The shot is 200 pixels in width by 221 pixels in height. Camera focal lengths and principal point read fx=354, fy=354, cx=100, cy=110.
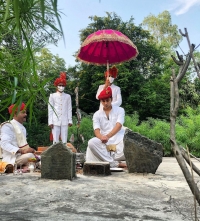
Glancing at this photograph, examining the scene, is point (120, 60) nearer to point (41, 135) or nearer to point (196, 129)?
point (196, 129)

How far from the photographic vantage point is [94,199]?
9.91ft

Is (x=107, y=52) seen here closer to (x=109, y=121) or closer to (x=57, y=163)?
(x=109, y=121)

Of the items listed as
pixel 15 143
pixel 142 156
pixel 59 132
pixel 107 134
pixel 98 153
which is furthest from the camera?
pixel 59 132

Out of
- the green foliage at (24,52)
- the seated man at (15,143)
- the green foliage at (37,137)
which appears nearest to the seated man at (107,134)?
the seated man at (15,143)

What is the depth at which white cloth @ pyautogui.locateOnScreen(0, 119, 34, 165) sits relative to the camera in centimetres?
482

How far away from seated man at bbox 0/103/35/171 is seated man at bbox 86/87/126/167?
91 centimetres

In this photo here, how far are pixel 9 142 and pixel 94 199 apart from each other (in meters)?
2.23

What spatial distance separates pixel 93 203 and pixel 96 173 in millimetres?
1633

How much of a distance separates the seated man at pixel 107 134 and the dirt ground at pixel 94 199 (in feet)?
3.23

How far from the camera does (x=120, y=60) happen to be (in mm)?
7332

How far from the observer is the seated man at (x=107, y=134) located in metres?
5.18

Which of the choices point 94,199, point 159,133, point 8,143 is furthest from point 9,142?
point 159,133

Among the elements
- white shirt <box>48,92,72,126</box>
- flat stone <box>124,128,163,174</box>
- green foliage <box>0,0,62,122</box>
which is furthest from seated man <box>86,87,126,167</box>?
green foliage <box>0,0,62,122</box>

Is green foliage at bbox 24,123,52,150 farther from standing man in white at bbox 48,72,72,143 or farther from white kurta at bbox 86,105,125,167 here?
white kurta at bbox 86,105,125,167
